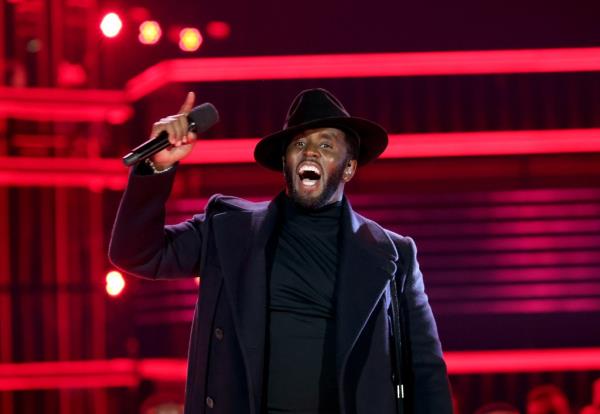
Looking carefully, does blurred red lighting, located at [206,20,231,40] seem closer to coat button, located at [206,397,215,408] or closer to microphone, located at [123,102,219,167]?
microphone, located at [123,102,219,167]

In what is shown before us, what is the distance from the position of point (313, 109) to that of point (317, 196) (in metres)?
0.26

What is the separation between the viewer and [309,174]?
3002 millimetres

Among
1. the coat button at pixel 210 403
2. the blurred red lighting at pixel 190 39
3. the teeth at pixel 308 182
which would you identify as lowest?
the coat button at pixel 210 403

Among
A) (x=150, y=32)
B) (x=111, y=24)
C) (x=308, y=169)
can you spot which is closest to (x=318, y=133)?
(x=308, y=169)

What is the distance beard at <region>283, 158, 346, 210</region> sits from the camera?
9.86 feet

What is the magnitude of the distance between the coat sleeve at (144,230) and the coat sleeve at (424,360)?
26.8 inches

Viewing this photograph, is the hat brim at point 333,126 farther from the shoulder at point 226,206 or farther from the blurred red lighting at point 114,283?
the blurred red lighting at point 114,283

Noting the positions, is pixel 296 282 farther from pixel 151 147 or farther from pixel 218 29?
pixel 218 29

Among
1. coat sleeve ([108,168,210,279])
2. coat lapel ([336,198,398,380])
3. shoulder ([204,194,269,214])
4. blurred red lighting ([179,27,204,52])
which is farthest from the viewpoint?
blurred red lighting ([179,27,204,52])

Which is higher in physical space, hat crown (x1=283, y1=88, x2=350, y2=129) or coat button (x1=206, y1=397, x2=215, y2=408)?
hat crown (x1=283, y1=88, x2=350, y2=129)

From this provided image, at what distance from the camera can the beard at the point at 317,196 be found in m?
3.01

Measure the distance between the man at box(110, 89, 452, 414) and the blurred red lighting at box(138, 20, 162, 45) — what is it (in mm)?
2796

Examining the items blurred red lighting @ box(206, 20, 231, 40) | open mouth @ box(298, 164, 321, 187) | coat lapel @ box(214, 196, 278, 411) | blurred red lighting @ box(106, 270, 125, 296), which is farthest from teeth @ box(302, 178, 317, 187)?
blurred red lighting @ box(106, 270, 125, 296)

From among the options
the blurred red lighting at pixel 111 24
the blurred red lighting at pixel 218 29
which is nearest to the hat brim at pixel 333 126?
the blurred red lighting at pixel 218 29
